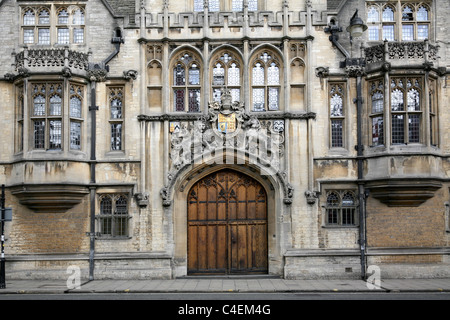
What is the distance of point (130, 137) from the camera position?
21031 millimetres

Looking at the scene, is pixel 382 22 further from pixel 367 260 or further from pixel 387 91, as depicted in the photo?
pixel 367 260

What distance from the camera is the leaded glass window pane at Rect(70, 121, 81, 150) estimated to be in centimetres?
2072

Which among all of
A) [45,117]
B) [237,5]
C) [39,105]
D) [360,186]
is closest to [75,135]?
[45,117]

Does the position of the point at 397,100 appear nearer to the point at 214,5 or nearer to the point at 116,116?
the point at 214,5

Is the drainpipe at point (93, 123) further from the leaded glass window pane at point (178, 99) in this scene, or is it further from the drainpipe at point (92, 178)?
the leaded glass window pane at point (178, 99)

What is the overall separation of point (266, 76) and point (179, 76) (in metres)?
3.41

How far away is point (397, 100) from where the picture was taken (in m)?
20.6

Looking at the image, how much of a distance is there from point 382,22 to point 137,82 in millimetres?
9901

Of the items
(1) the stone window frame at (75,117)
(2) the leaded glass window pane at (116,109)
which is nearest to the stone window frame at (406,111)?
(2) the leaded glass window pane at (116,109)

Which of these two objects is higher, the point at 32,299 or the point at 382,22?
the point at 382,22

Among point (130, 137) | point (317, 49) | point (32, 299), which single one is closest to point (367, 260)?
point (317, 49)

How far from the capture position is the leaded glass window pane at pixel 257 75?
21.4 meters

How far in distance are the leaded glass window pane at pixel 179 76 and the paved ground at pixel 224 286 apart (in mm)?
7545

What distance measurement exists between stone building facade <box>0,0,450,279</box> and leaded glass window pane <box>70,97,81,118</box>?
5 cm
